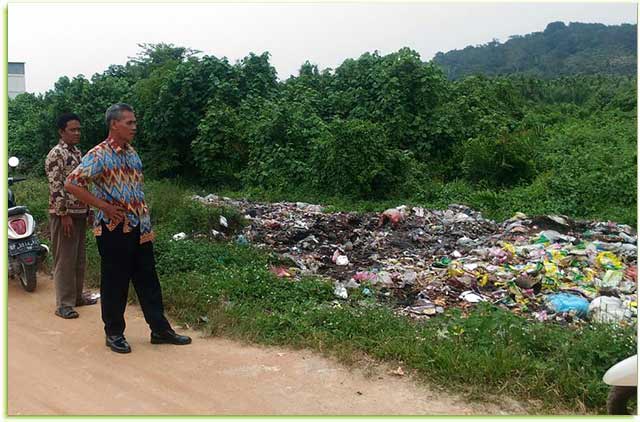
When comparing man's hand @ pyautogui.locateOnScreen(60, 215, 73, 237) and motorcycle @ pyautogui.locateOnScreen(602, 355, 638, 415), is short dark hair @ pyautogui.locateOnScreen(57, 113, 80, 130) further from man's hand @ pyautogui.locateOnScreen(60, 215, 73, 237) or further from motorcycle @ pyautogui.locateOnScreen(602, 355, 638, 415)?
motorcycle @ pyautogui.locateOnScreen(602, 355, 638, 415)

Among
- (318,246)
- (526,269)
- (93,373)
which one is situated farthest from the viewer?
(318,246)

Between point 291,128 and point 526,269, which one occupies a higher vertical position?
point 291,128

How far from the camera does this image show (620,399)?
3.06 meters

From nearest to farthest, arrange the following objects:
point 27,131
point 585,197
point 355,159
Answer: point 585,197 → point 355,159 → point 27,131

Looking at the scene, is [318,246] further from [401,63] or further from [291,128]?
[401,63]

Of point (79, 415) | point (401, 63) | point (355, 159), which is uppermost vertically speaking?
point (401, 63)

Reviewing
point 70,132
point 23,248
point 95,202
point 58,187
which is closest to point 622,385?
point 95,202

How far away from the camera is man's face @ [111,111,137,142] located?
4.07 m

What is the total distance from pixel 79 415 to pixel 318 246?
Answer: 15.3 ft

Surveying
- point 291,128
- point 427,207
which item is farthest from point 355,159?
point 291,128

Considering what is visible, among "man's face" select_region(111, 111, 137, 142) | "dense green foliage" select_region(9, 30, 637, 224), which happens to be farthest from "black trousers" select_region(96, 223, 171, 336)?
"dense green foliage" select_region(9, 30, 637, 224)

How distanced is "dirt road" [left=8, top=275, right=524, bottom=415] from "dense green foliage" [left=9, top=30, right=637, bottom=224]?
6.50 m

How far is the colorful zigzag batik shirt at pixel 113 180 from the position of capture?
4031 mm

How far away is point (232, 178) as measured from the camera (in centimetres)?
1374
